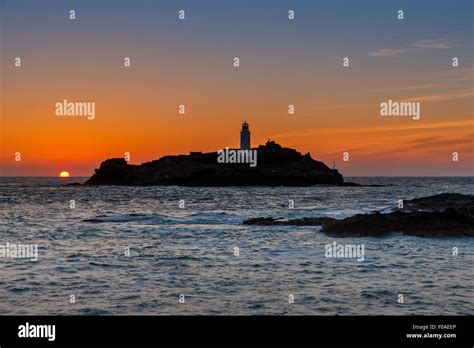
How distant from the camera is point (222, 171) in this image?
167250mm

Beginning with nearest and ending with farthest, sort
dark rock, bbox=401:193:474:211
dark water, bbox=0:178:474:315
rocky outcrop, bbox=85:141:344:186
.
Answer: dark water, bbox=0:178:474:315
dark rock, bbox=401:193:474:211
rocky outcrop, bbox=85:141:344:186

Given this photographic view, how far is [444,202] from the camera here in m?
49.0

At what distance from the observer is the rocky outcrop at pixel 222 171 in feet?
540

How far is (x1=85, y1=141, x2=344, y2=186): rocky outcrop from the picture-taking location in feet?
540

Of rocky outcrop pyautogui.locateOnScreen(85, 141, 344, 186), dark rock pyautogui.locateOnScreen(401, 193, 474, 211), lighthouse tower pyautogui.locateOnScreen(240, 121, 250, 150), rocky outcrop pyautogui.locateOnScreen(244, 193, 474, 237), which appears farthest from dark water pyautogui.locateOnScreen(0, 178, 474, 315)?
rocky outcrop pyautogui.locateOnScreen(85, 141, 344, 186)

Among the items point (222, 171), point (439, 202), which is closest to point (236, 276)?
point (439, 202)

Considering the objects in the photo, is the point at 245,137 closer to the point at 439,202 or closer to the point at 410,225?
the point at 439,202

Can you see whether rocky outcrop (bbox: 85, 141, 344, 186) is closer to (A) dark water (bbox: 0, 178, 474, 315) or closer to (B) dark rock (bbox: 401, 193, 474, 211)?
(B) dark rock (bbox: 401, 193, 474, 211)

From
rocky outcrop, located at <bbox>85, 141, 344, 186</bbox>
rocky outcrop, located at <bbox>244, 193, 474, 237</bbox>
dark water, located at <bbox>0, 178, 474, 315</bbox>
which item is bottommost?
dark water, located at <bbox>0, 178, 474, 315</bbox>

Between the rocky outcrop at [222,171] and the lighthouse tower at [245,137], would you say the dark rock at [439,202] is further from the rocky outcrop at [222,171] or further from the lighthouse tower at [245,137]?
the rocky outcrop at [222,171]

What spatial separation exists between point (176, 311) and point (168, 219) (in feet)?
105

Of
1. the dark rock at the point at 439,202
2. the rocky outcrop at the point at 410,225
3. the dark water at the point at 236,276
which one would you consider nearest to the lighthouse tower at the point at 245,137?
the dark rock at the point at 439,202

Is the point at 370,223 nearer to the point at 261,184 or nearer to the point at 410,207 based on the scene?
the point at 410,207
